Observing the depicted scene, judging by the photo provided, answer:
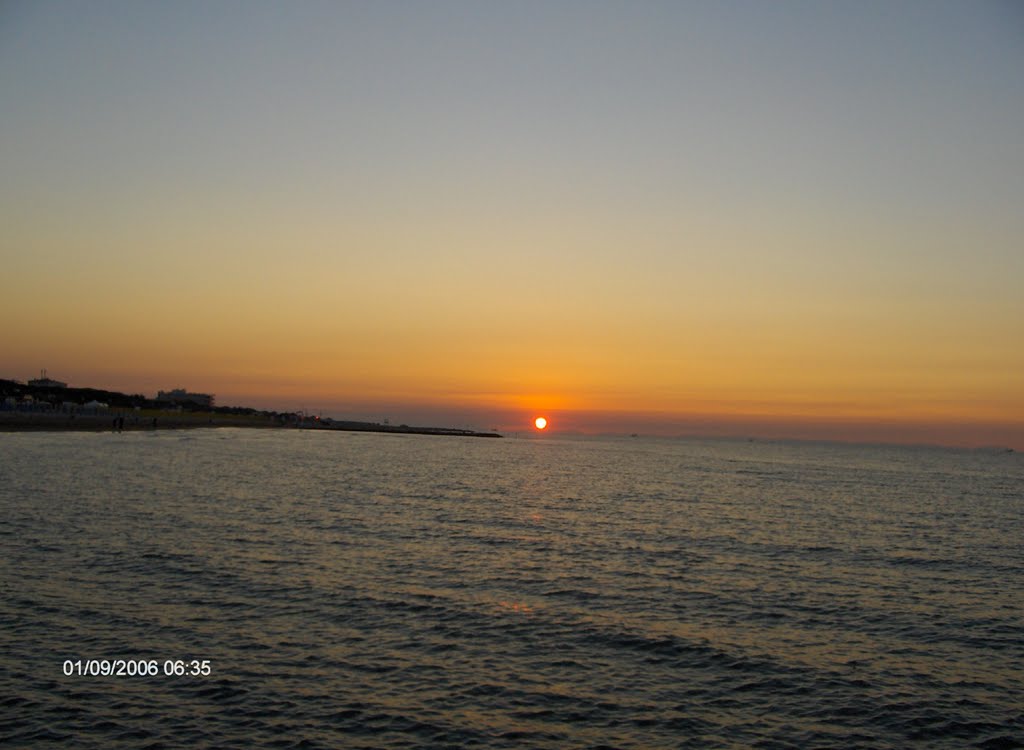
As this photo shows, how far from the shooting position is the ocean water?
1595cm

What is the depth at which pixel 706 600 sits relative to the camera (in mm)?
27266

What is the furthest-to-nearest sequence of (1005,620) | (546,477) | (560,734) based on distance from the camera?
(546,477), (1005,620), (560,734)

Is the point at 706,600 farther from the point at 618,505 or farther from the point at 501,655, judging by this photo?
the point at 618,505

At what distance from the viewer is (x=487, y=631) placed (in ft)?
72.9

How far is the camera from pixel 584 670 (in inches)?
762

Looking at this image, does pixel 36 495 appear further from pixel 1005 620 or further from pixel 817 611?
pixel 1005 620

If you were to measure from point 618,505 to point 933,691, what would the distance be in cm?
4011

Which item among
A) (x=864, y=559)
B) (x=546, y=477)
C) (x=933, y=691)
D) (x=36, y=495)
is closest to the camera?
(x=933, y=691)

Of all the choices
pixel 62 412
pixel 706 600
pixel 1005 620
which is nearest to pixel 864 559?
pixel 1005 620

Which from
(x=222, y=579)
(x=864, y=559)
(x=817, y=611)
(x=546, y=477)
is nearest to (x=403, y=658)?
(x=222, y=579)

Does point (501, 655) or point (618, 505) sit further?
point (618, 505)

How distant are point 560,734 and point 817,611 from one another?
14.6m

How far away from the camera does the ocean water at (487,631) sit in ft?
52.3

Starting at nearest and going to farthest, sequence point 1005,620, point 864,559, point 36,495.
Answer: point 1005,620
point 864,559
point 36,495
